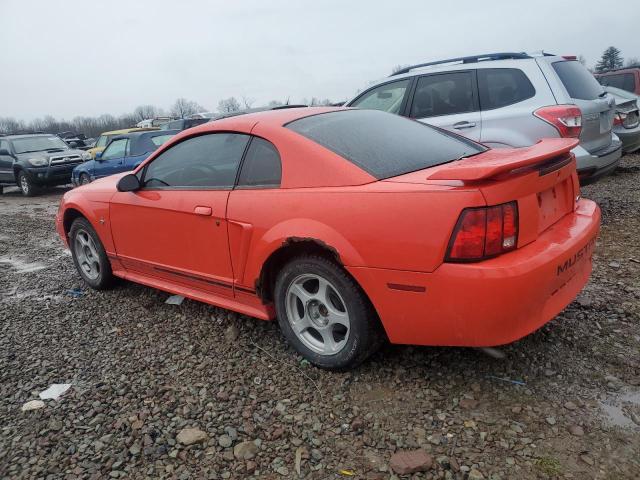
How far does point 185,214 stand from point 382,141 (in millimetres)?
1357

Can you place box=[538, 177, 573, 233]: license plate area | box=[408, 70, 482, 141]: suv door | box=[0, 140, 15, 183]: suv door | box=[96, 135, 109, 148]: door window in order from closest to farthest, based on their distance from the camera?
box=[538, 177, 573, 233]: license plate area < box=[408, 70, 482, 141]: suv door < box=[0, 140, 15, 183]: suv door < box=[96, 135, 109, 148]: door window

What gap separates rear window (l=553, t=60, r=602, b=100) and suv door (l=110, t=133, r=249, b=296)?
12.1 feet

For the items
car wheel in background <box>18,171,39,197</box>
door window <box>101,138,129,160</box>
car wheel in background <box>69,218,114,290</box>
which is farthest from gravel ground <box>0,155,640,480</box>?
car wheel in background <box>18,171,39,197</box>

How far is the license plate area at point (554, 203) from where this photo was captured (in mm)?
2447

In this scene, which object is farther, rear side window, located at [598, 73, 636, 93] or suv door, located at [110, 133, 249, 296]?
rear side window, located at [598, 73, 636, 93]

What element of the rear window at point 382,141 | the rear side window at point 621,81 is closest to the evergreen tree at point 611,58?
the rear side window at point 621,81

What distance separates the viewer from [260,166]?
9.66 feet

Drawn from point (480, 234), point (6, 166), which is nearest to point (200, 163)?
point (480, 234)

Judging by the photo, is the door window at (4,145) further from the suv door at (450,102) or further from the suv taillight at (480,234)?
the suv taillight at (480,234)

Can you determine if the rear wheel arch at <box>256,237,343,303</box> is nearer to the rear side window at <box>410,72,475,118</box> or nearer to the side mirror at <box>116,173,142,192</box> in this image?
the side mirror at <box>116,173,142,192</box>

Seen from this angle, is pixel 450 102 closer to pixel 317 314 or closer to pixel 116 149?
pixel 317 314

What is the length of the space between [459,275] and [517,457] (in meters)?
0.78

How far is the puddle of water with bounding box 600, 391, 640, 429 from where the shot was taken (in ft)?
7.12

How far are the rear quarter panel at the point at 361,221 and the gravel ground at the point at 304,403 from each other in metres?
0.71
